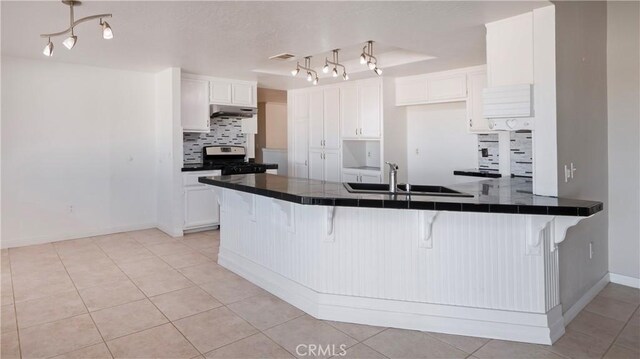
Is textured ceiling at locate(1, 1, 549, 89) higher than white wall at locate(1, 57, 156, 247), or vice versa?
textured ceiling at locate(1, 1, 549, 89)

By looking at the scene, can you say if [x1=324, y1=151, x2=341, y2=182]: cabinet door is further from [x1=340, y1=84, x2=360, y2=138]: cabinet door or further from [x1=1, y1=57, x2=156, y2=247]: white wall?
[x1=1, y1=57, x2=156, y2=247]: white wall

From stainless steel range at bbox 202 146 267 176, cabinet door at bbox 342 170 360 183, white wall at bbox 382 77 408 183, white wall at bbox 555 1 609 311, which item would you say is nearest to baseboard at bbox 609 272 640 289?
white wall at bbox 555 1 609 311

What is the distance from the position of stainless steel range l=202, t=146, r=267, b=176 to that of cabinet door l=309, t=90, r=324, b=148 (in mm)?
1033

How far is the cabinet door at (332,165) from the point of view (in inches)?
243

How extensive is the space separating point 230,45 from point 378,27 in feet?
5.12

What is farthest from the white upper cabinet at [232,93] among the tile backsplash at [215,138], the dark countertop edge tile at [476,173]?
the dark countertop edge tile at [476,173]

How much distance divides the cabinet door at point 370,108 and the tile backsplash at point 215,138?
6.73ft

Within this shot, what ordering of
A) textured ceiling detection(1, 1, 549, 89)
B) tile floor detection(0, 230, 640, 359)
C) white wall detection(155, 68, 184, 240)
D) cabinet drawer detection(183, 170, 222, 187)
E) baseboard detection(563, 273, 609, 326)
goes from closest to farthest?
1. tile floor detection(0, 230, 640, 359)
2. baseboard detection(563, 273, 609, 326)
3. textured ceiling detection(1, 1, 549, 89)
4. white wall detection(155, 68, 184, 240)
5. cabinet drawer detection(183, 170, 222, 187)

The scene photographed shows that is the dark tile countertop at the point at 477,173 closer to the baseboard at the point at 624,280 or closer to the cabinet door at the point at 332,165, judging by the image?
the baseboard at the point at 624,280

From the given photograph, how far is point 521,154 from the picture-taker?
4.12 m

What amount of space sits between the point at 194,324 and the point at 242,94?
3959mm

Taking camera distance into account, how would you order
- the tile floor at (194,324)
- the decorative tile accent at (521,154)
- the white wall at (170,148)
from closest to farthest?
the tile floor at (194,324) → the decorative tile accent at (521,154) → the white wall at (170,148)

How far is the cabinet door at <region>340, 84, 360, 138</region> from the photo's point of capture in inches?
231

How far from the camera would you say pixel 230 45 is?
4.01 meters
